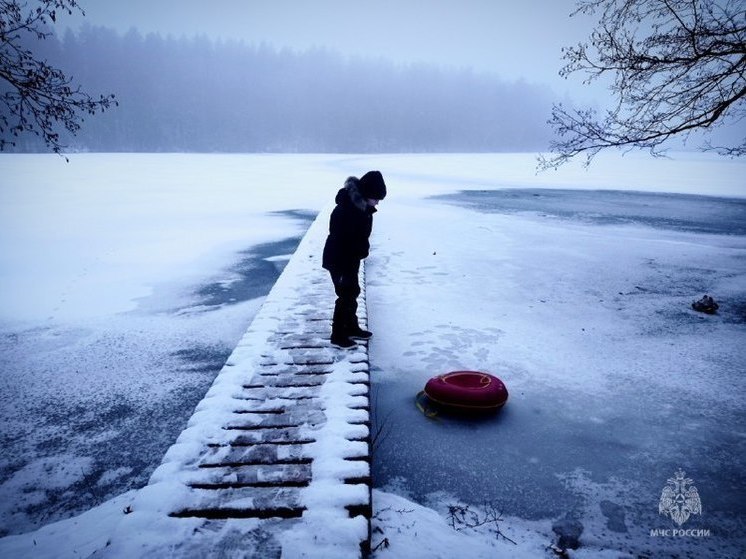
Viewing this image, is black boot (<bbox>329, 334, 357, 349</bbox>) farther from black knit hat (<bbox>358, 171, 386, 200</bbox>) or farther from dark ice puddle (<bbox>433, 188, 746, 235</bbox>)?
dark ice puddle (<bbox>433, 188, 746, 235</bbox>)

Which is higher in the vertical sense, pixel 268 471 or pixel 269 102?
pixel 269 102

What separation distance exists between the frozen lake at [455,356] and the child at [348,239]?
35.2 inches

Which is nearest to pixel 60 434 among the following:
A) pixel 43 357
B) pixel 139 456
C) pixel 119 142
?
pixel 139 456

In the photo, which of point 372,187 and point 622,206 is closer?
point 372,187

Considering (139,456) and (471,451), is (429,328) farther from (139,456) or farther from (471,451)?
(139,456)

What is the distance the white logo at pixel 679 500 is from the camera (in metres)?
3.08

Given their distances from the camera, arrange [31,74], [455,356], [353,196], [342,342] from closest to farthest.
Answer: [31,74] < [353,196] < [342,342] < [455,356]

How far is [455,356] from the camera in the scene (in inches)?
213

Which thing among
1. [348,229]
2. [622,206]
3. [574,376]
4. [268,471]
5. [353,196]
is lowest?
[574,376]

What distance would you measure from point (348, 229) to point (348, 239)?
0.39 ft

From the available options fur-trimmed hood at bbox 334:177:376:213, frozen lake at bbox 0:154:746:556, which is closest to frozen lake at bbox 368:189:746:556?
frozen lake at bbox 0:154:746:556

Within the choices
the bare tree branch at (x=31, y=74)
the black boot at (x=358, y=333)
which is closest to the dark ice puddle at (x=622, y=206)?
the black boot at (x=358, y=333)

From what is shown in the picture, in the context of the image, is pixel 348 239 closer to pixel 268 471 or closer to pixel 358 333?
pixel 358 333

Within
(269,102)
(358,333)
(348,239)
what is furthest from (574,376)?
(269,102)
